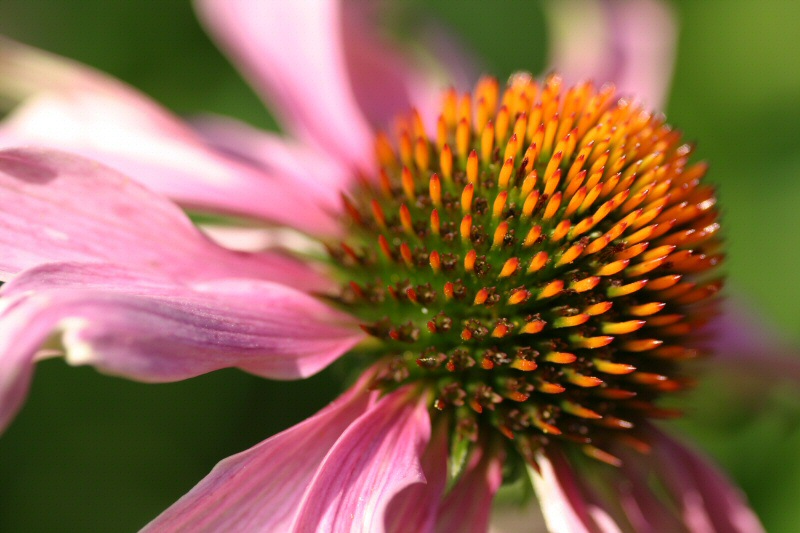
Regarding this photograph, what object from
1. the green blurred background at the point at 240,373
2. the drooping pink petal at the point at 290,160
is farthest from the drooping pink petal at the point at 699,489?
the drooping pink petal at the point at 290,160

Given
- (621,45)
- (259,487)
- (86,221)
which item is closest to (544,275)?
(259,487)

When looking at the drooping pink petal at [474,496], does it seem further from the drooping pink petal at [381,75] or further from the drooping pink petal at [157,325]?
the drooping pink petal at [381,75]

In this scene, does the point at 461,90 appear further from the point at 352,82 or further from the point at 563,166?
the point at 563,166

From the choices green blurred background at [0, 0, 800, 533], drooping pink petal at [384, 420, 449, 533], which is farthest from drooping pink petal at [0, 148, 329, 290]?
green blurred background at [0, 0, 800, 533]

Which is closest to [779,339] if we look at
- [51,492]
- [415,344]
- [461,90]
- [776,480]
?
[776,480]

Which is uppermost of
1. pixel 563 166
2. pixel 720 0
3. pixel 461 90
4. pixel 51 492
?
pixel 720 0

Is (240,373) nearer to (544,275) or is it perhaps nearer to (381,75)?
(381,75)
